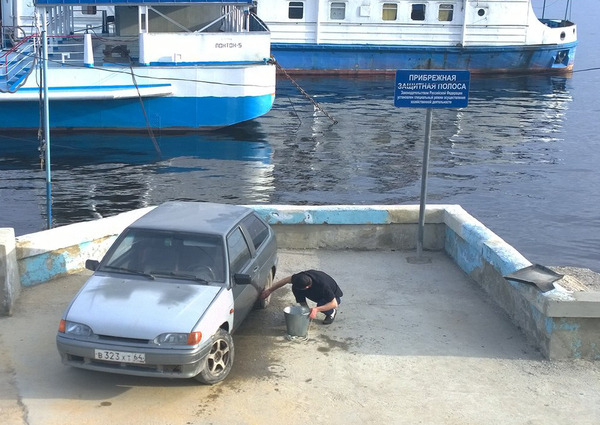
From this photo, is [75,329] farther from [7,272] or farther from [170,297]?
[7,272]

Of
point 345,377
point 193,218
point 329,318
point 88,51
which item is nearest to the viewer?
point 345,377

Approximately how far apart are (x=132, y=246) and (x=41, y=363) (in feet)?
4.54

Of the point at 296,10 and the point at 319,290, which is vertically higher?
the point at 296,10

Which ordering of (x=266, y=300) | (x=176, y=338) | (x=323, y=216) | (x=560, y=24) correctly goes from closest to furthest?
(x=176, y=338)
(x=266, y=300)
(x=323, y=216)
(x=560, y=24)

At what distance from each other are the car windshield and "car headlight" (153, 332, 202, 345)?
2.74 feet

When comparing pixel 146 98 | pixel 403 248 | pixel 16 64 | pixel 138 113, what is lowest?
pixel 403 248

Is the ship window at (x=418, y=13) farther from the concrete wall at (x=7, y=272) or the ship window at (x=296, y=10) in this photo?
the concrete wall at (x=7, y=272)

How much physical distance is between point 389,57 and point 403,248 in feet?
103

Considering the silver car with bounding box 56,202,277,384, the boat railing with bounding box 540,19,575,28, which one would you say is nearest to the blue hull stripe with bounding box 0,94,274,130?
the silver car with bounding box 56,202,277,384

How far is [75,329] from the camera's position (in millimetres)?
6570

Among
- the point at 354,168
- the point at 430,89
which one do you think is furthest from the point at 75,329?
the point at 354,168

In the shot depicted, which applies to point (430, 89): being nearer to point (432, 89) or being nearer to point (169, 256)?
point (432, 89)

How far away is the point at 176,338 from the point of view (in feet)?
21.2

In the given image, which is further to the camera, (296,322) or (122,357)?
(296,322)
